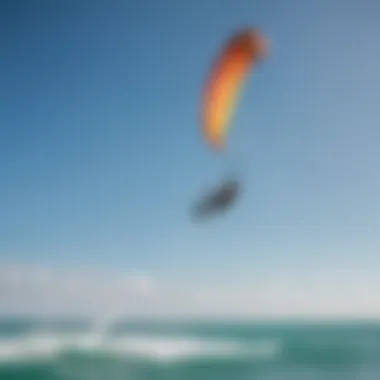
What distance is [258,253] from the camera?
6.34 ft

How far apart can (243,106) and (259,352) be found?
3.80 ft

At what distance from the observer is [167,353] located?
2180 millimetres

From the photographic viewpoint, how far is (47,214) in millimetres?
1852

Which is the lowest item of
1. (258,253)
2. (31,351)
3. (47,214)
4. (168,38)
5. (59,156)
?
(31,351)

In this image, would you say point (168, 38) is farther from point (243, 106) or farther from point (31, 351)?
point (31, 351)

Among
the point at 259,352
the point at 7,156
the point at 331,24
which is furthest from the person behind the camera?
the point at 259,352

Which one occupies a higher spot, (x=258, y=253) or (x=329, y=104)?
(x=329, y=104)

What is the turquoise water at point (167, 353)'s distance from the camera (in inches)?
77.9

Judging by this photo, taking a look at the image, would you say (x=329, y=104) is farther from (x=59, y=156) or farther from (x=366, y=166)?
(x=59, y=156)

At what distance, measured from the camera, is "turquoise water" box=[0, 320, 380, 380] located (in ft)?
6.49

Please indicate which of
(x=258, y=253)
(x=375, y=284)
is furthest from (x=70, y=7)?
(x=375, y=284)

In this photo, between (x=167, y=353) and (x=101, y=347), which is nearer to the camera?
(x=101, y=347)

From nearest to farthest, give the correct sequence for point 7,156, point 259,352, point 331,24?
point 7,156
point 331,24
point 259,352

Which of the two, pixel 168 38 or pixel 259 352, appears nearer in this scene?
pixel 168 38
